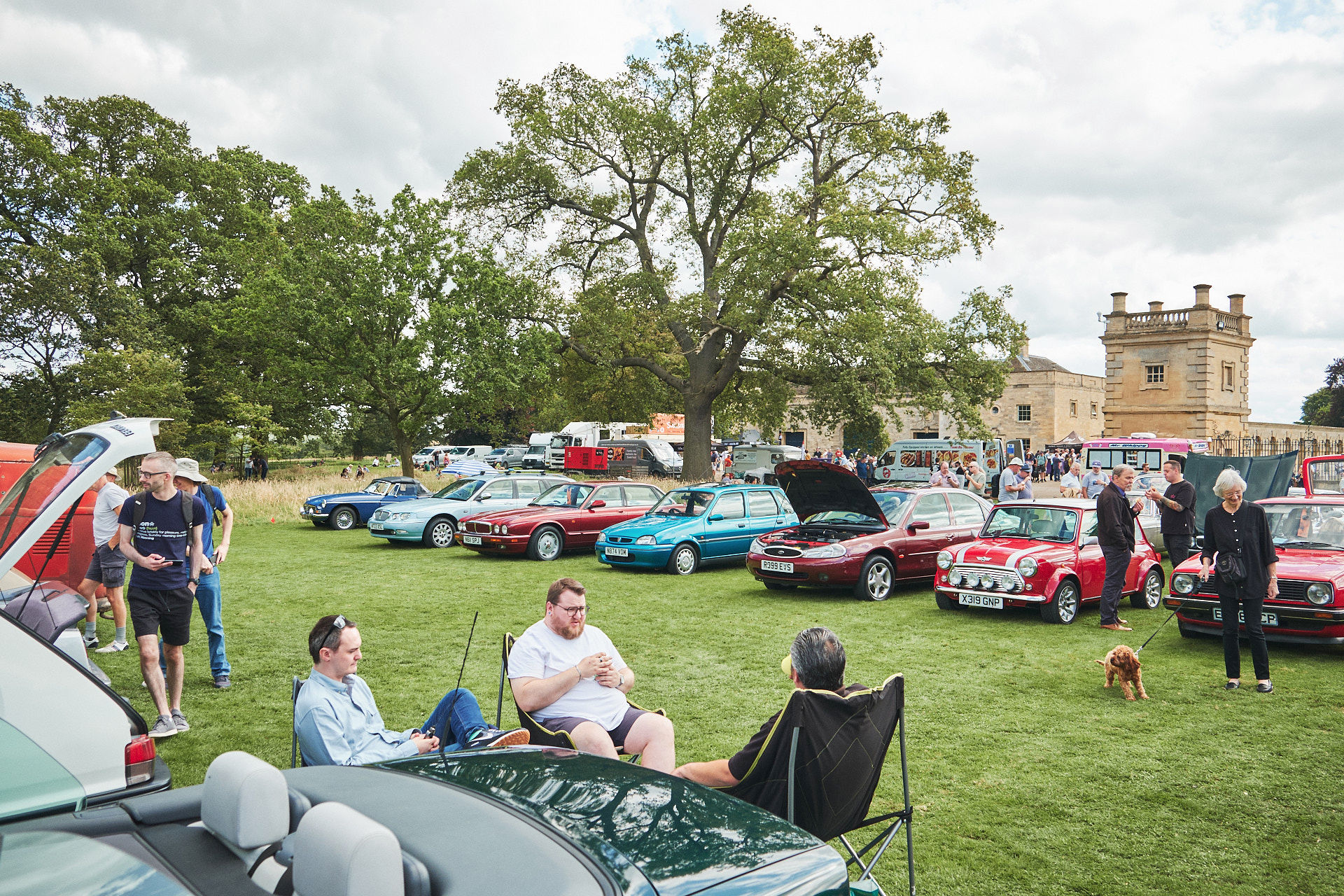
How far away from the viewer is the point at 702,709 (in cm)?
665

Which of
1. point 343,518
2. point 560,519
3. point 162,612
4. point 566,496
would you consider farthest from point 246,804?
point 343,518

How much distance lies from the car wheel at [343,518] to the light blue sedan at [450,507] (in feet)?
8.37

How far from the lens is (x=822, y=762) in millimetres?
3520

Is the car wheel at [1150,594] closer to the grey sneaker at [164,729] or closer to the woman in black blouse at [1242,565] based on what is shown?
the woman in black blouse at [1242,565]

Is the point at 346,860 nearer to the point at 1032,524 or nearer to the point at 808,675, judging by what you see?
the point at 808,675

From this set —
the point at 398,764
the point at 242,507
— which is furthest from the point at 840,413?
the point at 398,764

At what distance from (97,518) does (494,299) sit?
22713mm

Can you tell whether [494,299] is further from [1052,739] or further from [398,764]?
[398,764]

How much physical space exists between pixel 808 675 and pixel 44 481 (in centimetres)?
391

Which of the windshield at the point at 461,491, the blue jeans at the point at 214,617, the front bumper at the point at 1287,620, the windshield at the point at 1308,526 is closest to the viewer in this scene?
the blue jeans at the point at 214,617

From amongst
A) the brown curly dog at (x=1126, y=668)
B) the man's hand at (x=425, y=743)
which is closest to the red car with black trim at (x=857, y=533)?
the brown curly dog at (x=1126, y=668)

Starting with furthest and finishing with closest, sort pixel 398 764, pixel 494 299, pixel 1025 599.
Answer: pixel 494 299
pixel 1025 599
pixel 398 764

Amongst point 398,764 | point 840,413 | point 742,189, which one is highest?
point 742,189

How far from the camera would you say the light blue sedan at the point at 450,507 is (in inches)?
722
